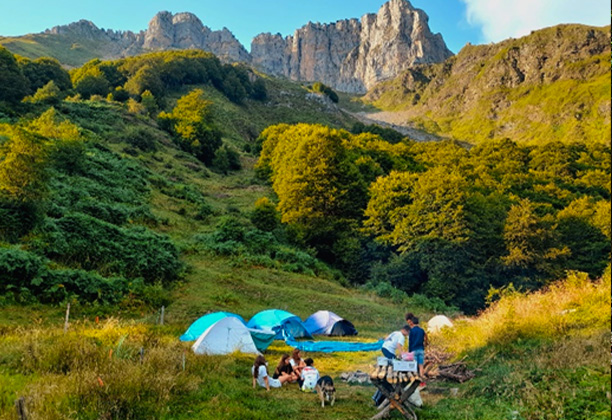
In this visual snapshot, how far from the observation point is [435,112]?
621ft

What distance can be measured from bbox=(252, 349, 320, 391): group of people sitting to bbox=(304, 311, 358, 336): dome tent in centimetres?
783

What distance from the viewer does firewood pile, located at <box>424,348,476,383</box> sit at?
10812mm

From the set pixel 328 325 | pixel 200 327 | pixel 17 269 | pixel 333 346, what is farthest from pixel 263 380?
pixel 17 269

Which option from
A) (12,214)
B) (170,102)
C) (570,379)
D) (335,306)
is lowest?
(335,306)

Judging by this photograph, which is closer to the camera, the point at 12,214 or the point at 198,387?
the point at 198,387

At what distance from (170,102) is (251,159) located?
2899 cm

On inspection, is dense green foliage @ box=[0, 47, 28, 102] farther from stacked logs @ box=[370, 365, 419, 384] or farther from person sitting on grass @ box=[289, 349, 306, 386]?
stacked logs @ box=[370, 365, 419, 384]

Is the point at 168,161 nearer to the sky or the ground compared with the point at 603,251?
nearer to the sky

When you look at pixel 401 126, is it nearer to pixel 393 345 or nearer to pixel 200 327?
pixel 200 327

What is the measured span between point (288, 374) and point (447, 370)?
4631 millimetres

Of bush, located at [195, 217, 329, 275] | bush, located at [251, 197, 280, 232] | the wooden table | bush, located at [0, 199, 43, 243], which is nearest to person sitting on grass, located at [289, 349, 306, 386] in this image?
the wooden table

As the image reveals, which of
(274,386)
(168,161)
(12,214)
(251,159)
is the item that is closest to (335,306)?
(274,386)

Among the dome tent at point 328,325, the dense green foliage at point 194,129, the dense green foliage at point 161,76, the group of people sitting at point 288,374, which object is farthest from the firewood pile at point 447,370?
the dense green foliage at point 161,76

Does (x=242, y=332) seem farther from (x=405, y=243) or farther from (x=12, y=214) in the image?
(x=405, y=243)
